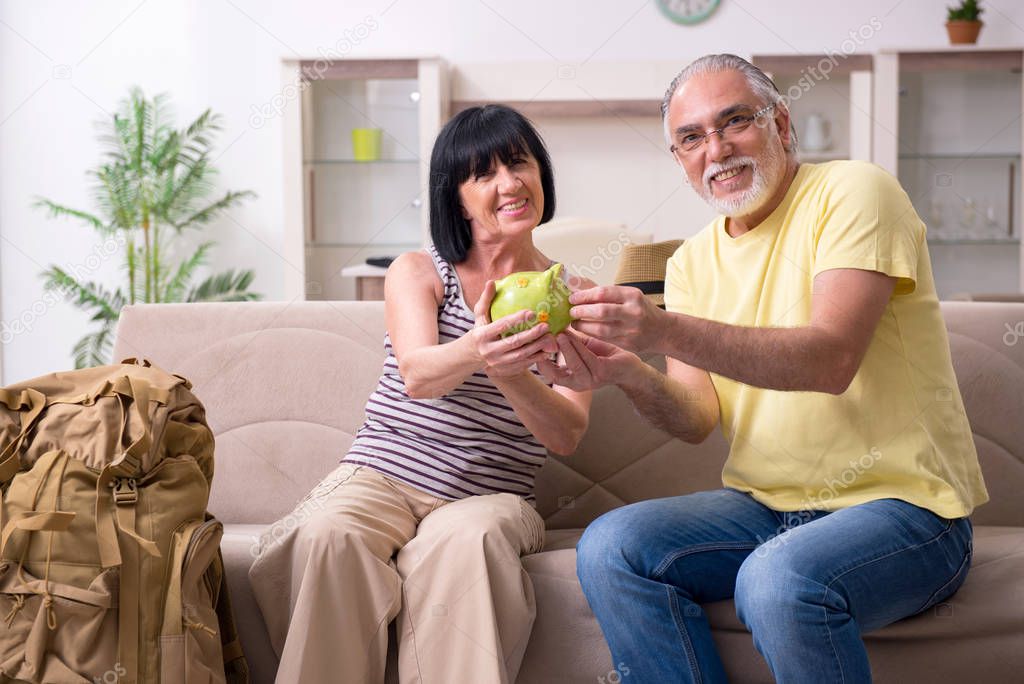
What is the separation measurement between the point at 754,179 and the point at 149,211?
12.5 feet

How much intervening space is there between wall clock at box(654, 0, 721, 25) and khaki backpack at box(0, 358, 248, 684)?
157 inches

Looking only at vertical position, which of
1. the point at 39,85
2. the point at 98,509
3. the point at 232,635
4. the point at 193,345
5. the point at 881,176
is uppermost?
the point at 39,85

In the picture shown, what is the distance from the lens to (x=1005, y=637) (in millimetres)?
1465

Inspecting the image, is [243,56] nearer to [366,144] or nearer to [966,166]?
[366,144]

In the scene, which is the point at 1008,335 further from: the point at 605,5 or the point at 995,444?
the point at 605,5

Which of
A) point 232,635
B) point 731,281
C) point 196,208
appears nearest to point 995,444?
point 731,281

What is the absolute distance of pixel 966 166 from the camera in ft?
15.8

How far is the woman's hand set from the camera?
4.57 ft

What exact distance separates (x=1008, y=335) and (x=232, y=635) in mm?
1556

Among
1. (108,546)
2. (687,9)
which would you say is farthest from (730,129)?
(687,9)

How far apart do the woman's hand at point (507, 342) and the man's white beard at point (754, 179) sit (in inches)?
14.8

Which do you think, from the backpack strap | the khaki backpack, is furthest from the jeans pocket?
the backpack strap

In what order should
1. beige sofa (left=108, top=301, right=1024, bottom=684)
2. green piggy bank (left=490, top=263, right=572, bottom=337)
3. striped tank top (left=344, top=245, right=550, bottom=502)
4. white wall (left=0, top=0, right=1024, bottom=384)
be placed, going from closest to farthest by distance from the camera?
green piggy bank (left=490, top=263, right=572, bottom=337) → striped tank top (left=344, top=245, right=550, bottom=502) → beige sofa (left=108, top=301, right=1024, bottom=684) → white wall (left=0, top=0, right=1024, bottom=384)

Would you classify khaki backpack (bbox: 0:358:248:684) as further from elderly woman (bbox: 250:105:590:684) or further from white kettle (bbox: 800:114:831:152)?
white kettle (bbox: 800:114:831:152)
